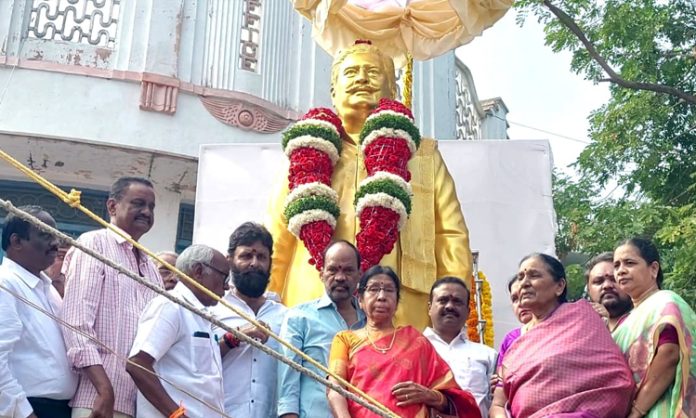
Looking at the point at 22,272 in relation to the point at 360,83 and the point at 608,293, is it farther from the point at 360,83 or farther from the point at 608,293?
the point at 360,83

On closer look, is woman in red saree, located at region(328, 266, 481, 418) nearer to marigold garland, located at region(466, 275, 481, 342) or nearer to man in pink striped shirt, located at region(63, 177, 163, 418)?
man in pink striped shirt, located at region(63, 177, 163, 418)

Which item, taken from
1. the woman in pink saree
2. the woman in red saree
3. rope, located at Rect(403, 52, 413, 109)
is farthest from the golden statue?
the woman in pink saree

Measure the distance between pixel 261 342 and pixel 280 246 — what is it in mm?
2133

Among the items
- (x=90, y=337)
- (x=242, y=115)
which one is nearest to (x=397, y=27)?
(x=242, y=115)

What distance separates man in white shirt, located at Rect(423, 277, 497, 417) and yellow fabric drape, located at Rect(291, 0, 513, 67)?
3093 millimetres

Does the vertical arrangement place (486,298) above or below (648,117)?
below

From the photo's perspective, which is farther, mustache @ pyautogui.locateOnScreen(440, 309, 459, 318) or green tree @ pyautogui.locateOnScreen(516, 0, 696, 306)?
green tree @ pyautogui.locateOnScreen(516, 0, 696, 306)

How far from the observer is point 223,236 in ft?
25.9

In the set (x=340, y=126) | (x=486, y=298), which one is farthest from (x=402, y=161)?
(x=486, y=298)

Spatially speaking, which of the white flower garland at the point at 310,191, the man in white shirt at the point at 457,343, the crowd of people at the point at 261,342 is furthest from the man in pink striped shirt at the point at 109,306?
the white flower garland at the point at 310,191

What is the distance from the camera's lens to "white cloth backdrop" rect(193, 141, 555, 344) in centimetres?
799

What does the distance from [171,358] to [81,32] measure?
20.9 feet

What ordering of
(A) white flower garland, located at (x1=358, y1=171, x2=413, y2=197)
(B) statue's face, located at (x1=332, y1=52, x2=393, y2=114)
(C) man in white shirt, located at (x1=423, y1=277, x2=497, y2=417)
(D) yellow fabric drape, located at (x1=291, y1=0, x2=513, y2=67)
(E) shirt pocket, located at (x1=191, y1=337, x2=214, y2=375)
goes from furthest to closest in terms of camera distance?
(D) yellow fabric drape, located at (x1=291, y1=0, x2=513, y2=67) → (B) statue's face, located at (x1=332, y1=52, x2=393, y2=114) → (A) white flower garland, located at (x1=358, y1=171, x2=413, y2=197) → (C) man in white shirt, located at (x1=423, y1=277, x2=497, y2=417) → (E) shirt pocket, located at (x1=191, y1=337, x2=214, y2=375)

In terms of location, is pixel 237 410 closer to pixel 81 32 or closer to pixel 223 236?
pixel 223 236
